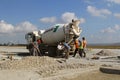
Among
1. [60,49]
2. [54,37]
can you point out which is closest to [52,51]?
[54,37]

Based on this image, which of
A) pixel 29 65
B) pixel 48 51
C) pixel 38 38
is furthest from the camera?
pixel 38 38

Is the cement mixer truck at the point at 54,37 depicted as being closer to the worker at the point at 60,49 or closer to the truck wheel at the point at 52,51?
the truck wheel at the point at 52,51

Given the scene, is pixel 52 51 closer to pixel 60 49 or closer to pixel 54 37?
pixel 54 37

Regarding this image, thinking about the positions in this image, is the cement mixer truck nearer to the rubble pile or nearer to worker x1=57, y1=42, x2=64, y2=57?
worker x1=57, y1=42, x2=64, y2=57

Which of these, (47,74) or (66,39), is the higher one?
(66,39)


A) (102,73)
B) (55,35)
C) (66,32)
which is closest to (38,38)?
(55,35)

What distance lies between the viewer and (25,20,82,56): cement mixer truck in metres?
25.9

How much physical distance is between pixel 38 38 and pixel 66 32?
255 inches

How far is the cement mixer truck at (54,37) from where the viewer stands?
2594 centimetres

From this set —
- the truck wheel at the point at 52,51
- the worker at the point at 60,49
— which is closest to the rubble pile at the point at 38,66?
the worker at the point at 60,49

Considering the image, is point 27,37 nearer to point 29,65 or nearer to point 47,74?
point 29,65

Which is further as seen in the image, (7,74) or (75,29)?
(75,29)

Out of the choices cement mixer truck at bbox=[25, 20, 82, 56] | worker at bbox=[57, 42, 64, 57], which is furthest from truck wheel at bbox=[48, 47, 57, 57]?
worker at bbox=[57, 42, 64, 57]

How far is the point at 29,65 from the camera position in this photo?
1694cm
